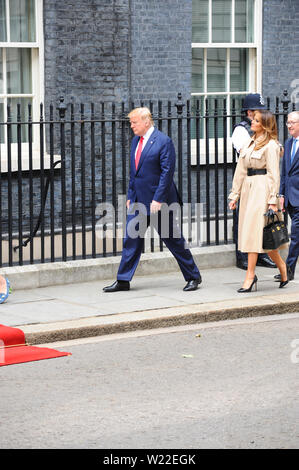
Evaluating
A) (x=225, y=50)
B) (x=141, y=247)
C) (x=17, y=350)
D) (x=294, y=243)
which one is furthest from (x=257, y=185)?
(x=225, y=50)

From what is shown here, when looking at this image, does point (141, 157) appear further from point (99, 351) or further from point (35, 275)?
point (99, 351)

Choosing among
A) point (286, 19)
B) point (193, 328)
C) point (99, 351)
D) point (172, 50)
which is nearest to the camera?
point (99, 351)

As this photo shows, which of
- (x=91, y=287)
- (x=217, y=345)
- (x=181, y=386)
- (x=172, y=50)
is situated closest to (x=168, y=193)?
(x=91, y=287)

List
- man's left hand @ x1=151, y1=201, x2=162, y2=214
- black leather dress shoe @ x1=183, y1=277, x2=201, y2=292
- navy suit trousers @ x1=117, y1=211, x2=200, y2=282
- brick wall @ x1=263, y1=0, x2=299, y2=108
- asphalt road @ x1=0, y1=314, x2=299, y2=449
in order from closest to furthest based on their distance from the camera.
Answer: asphalt road @ x1=0, y1=314, x2=299, y2=449 → man's left hand @ x1=151, y1=201, x2=162, y2=214 → navy suit trousers @ x1=117, y1=211, x2=200, y2=282 → black leather dress shoe @ x1=183, y1=277, x2=201, y2=292 → brick wall @ x1=263, y1=0, x2=299, y2=108

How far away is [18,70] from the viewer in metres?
12.7

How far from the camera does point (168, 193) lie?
32.4 ft

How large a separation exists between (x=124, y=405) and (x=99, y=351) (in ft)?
5.21

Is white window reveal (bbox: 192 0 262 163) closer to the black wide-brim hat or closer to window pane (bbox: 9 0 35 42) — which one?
window pane (bbox: 9 0 35 42)

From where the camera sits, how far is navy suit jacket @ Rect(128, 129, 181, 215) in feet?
31.8

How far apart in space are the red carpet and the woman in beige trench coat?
260 centimetres

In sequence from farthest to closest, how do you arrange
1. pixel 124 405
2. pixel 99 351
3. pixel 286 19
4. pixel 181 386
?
pixel 286 19
pixel 99 351
pixel 181 386
pixel 124 405

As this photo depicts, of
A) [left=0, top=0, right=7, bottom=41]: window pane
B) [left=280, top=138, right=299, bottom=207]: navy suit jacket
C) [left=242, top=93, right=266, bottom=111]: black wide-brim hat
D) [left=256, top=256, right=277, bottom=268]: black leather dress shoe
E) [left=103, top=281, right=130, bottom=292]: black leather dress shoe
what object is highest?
[left=0, top=0, right=7, bottom=41]: window pane

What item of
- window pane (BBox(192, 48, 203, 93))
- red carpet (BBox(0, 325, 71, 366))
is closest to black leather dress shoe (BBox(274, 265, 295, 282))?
red carpet (BBox(0, 325, 71, 366))

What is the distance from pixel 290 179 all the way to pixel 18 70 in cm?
392
